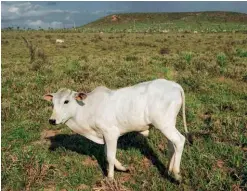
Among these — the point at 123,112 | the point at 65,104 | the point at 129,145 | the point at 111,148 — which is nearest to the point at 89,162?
the point at 129,145

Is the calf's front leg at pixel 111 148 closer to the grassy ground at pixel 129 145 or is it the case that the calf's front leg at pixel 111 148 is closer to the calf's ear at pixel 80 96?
the grassy ground at pixel 129 145

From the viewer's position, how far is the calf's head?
6.05m

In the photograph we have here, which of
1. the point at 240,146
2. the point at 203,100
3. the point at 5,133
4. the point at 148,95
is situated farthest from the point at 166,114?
the point at 203,100

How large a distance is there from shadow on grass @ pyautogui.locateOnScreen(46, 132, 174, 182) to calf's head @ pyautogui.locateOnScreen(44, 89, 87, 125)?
4.09 ft

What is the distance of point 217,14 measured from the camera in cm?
10975

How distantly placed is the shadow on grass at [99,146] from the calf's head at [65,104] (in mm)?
1247

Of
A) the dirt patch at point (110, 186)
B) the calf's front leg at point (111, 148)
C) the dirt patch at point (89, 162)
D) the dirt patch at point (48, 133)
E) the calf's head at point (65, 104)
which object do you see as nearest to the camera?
the dirt patch at point (110, 186)

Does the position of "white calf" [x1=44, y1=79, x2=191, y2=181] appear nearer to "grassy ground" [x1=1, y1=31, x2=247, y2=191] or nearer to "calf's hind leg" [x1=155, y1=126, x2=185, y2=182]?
"calf's hind leg" [x1=155, y1=126, x2=185, y2=182]

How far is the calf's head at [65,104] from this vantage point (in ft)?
19.8

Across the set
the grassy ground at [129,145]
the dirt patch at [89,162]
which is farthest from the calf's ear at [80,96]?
the dirt patch at [89,162]

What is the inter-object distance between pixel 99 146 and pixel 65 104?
181cm

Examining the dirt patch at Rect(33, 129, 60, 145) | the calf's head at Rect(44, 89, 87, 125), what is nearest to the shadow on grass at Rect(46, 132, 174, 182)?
the dirt patch at Rect(33, 129, 60, 145)

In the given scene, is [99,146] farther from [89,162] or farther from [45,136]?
[45,136]

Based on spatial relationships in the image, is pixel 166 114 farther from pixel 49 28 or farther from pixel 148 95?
pixel 49 28
